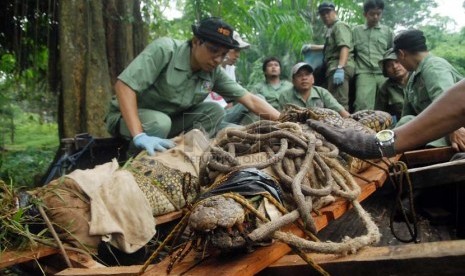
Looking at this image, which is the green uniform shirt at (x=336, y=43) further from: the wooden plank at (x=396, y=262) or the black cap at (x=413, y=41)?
the wooden plank at (x=396, y=262)

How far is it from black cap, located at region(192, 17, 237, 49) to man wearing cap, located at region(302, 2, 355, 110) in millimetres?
2505

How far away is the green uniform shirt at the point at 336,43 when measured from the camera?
560 cm

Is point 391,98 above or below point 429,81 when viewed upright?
below

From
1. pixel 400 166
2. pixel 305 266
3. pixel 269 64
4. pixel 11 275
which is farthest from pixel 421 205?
pixel 269 64

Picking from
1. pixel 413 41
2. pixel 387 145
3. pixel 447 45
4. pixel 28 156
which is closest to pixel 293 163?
pixel 387 145

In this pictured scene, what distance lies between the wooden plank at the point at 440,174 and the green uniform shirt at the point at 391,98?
2855mm

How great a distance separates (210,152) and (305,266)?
0.80 metres

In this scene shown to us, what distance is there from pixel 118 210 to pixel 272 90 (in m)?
4.09

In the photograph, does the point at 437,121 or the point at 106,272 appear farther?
the point at 437,121

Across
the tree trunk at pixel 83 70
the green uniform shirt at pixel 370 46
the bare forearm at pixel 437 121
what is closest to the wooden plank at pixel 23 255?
the bare forearm at pixel 437 121

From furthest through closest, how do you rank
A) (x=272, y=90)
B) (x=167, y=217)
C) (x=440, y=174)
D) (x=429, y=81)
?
1. (x=272, y=90)
2. (x=429, y=81)
3. (x=167, y=217)
4. (x=440, y=174)

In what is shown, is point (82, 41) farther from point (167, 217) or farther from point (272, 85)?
point (167, 217)

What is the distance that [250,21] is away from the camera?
25.0 feet

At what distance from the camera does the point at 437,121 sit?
1924 mm
